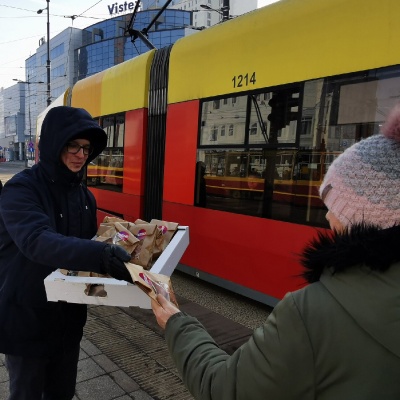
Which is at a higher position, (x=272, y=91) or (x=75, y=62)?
(x=75, y=62)

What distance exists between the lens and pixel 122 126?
6.45 meters

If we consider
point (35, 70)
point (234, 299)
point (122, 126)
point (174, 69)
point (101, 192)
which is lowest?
point (234, 299)

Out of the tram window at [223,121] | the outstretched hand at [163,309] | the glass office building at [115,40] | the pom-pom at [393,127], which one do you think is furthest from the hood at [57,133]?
the glass office building at [115,40]

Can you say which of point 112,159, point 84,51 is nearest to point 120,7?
point 84,51

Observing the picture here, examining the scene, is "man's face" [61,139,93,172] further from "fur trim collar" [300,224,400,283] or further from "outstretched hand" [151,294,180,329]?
"fur trim collar" [300,224,400,283]

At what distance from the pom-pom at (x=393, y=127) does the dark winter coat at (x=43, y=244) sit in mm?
1052

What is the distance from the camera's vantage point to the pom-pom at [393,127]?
0.96 meters

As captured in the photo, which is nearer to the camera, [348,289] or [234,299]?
[348,289]

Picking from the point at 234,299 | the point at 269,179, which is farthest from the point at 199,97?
the point at 234,299

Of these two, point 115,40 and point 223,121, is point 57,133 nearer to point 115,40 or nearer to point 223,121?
point 223,121

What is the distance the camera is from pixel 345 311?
0.83 metres

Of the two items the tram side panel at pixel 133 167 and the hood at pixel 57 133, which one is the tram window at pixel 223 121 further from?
the hood at pixel 57 133

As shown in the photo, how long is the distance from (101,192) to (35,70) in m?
72.5

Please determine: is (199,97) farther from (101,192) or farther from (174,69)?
(101,192)
